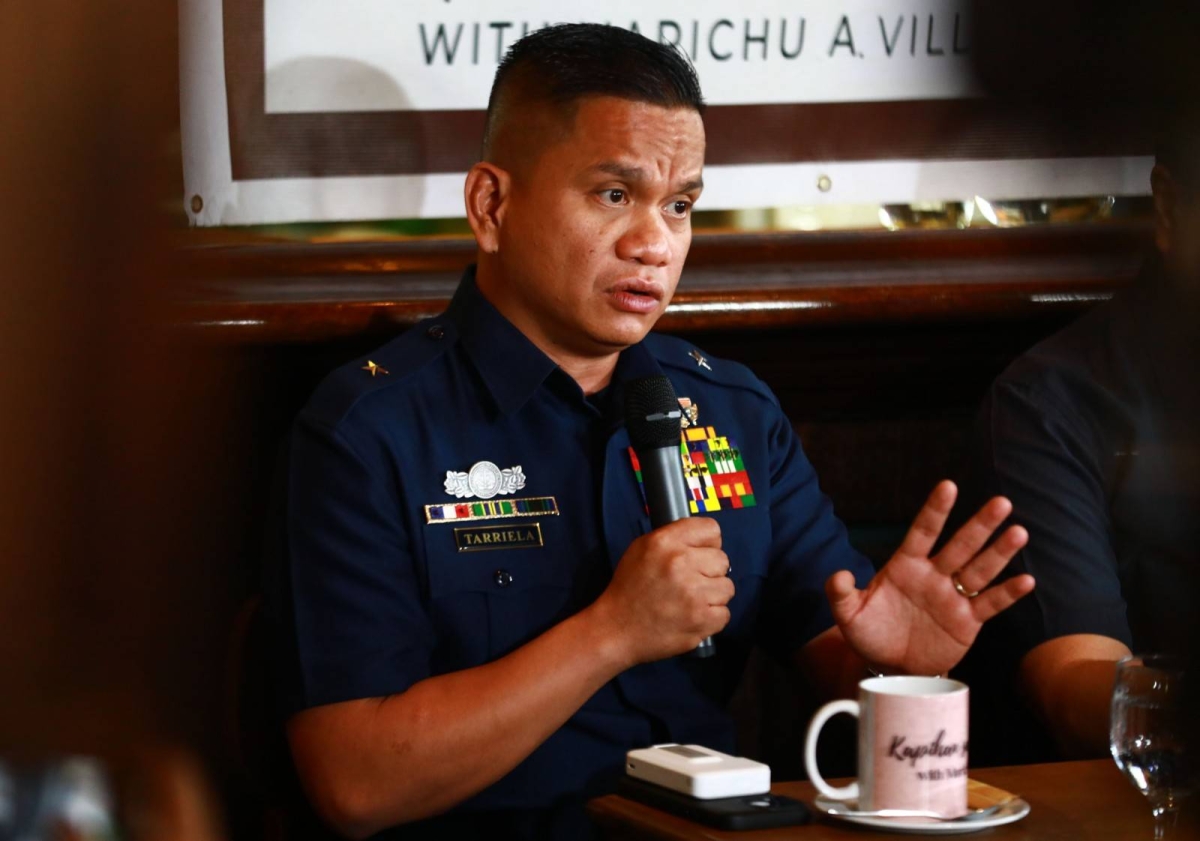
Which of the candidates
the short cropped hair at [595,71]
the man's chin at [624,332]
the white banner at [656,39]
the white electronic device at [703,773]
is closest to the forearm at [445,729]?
the white electronic device at [703,773]

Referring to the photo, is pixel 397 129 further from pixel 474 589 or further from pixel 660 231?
pixel 474 589

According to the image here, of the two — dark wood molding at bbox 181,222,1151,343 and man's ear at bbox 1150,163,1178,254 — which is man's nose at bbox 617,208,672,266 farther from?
man's ear at bbox 1150,163,1178,254

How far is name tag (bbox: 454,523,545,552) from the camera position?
152 centimetres

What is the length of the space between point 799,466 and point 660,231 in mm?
398

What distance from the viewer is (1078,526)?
5.60 ft

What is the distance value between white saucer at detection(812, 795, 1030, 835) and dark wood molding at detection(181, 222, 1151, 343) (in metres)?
0.97

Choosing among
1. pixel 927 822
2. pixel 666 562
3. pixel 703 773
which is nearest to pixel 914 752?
pixel 927 822

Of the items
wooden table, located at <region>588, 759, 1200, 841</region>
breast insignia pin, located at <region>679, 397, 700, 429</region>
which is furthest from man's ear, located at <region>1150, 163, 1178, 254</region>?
wooden table, located at <region>588, 759, 1200, 841</region>

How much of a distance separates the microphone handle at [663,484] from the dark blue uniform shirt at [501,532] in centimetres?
20

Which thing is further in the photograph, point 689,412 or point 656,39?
point 656,39

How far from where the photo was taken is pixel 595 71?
5.25 ft

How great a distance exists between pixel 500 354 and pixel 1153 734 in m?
0.83

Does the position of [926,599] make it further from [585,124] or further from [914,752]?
[585,124]

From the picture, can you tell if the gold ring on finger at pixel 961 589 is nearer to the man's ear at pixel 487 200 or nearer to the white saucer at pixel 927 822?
the white saucer at pixel 927 822
